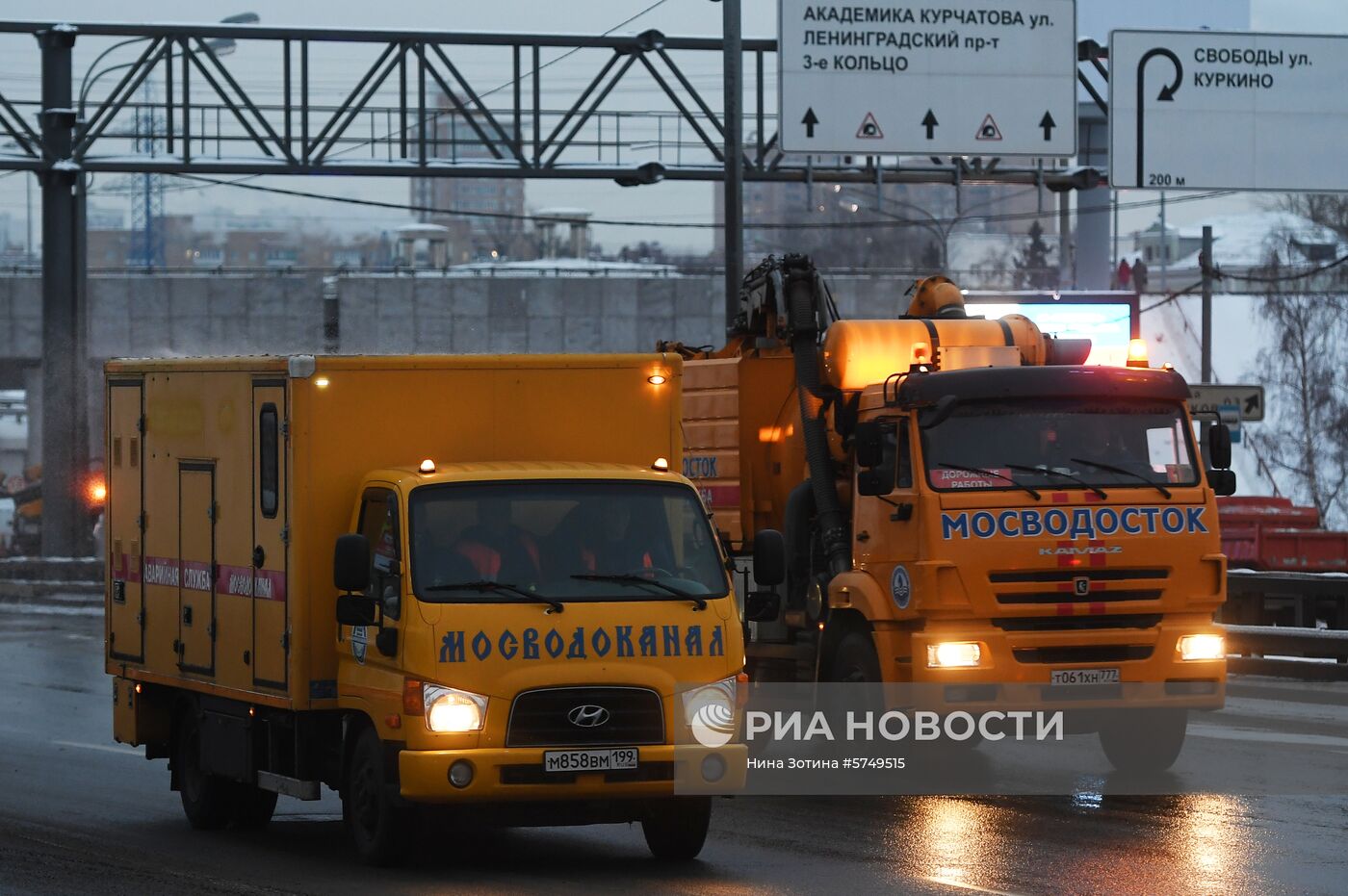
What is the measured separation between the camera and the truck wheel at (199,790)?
457 inches

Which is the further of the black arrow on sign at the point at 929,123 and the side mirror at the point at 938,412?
the black arrow on sign at the point at 929,123

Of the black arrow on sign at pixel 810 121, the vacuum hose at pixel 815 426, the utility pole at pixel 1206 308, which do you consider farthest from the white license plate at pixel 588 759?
the utility pole at pixel 1206 308

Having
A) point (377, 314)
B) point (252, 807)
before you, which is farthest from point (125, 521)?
point (377, 314)

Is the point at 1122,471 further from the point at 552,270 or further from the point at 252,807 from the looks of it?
the point at 552,270

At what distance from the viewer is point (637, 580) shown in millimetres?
9633

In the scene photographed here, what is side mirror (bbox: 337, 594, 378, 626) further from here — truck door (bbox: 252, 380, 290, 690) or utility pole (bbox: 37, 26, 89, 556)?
utility pole (bbox: 37, 26, 89, 556)

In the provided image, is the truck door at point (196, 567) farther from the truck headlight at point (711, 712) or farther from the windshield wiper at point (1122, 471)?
the windshield wiper at point (1122, 471)

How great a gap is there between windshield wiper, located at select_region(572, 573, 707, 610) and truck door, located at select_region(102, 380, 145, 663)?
3740 millimetres

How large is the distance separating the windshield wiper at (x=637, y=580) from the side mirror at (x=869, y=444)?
3.37 m

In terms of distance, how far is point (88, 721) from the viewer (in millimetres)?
17141

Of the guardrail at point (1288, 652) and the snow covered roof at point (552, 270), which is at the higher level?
the snow covered roof at point (552, 270)

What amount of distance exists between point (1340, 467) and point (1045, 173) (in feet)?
96.9

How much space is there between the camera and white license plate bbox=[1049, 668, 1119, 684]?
12375mm

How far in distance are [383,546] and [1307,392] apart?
4971cm
